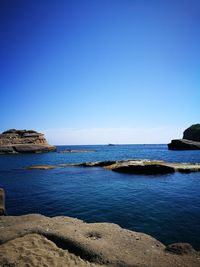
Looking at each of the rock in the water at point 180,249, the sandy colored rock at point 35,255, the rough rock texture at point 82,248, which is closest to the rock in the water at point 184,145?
the rough rock texture at point 82,248

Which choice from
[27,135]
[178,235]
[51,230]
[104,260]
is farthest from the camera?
[27,135]

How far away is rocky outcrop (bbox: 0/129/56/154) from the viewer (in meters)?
116

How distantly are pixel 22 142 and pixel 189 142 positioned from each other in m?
98.7

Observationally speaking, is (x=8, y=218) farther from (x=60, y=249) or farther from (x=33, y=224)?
(x=60, y=249)

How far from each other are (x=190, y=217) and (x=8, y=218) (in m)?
12.3

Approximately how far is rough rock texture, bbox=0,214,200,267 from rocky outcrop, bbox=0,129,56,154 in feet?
369

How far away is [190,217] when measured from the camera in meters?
14.3

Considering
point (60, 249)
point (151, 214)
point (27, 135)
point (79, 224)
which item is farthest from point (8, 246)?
point (27, 135)

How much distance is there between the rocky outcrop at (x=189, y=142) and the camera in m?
116

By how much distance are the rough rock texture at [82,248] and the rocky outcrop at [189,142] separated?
11611cm

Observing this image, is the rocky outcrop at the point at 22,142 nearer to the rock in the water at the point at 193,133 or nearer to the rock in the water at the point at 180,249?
the rock in the water at the point at 193,133

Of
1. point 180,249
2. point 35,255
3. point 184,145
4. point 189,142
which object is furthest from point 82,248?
point 189,142

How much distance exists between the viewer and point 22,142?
405ft

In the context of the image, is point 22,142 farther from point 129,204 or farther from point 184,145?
point 129,204
